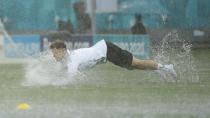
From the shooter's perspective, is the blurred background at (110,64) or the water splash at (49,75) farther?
the water splash at (49,75)

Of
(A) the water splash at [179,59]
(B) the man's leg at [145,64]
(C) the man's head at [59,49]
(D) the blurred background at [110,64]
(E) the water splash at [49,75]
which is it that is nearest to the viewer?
(D) the blurred background at [110,64]

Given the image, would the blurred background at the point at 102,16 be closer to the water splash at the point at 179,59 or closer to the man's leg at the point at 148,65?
the water splash at the point at 179,59

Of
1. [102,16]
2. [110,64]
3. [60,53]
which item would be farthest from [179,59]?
[102,16]

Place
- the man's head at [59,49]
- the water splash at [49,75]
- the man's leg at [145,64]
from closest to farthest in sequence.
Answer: the man's head at [59,49]
the water splash at [49,75]
the man's leg at [145,64]

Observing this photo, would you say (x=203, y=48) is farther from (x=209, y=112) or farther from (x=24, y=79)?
(x=209, y=112)

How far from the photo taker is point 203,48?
22.2 meters

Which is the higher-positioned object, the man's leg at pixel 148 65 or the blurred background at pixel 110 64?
the man's leg at pixel 148 65

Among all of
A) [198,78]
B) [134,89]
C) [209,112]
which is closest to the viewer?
[209,112]

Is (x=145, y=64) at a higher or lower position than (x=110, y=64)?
higher

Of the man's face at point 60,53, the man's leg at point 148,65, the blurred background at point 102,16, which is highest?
the man's face at point 60,53

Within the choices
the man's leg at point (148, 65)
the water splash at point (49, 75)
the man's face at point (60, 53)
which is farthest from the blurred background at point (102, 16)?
the man's face at point (60, 53)

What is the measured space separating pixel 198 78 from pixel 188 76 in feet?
0.71

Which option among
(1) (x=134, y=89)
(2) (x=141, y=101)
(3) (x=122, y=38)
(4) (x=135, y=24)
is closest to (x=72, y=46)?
(3) (x=122, y=38)

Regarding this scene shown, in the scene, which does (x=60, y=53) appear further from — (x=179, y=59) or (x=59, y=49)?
(x=179, y=59)
